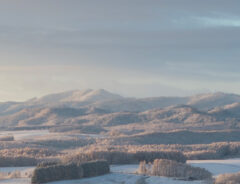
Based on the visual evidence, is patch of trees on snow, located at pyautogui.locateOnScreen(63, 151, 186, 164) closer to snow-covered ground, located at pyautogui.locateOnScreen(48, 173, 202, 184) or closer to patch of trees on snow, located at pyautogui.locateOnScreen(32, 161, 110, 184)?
patch of trees on snow, located at pyautogui.locateOnScreen(32, 161, 110, 184)

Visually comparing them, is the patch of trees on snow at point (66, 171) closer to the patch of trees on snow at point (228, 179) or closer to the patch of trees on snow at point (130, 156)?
the patch of trees on snow at point (130, 156)

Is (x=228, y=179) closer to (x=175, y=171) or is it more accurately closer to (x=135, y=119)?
(x=175, y=171)

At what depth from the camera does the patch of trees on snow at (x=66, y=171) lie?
20125 millimetres

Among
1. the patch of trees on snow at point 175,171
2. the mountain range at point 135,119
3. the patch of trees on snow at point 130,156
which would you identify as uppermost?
the mountain range at point 135,119

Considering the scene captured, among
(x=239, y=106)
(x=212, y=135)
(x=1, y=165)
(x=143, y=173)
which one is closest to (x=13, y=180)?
(x=143, y=173)

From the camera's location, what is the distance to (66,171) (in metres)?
20.7

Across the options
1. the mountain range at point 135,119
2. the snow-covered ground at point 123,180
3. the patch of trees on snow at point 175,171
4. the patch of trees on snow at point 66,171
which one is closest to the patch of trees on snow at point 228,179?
the snow-covered ground at point 123,180

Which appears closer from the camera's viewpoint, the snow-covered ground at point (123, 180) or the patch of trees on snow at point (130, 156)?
the snow-covered ground at point (123, 180)

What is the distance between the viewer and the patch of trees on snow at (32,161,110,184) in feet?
66.0

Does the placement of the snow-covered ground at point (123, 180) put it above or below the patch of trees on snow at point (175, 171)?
below

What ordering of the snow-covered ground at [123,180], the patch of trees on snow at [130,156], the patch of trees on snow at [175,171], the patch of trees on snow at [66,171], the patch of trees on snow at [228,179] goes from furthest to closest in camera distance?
the patch of trees on snow at [130,156] < the patch of trees on snow at [175,171] < the patch of trees on snow at [66,171] < the snow-covered ground at [123,180] < the patch of trees on snow at [228,179]

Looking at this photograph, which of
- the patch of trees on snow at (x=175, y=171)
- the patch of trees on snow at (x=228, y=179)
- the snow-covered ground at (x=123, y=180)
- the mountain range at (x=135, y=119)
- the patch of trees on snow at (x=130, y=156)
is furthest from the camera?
the mountain range at (x=135, y=119)

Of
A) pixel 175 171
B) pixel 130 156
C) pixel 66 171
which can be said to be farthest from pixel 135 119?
pixel 66 171

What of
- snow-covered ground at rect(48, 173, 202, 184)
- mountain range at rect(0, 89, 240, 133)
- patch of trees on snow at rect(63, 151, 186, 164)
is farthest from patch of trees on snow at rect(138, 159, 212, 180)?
mountain range at rect(0, 89, 240, 133)
